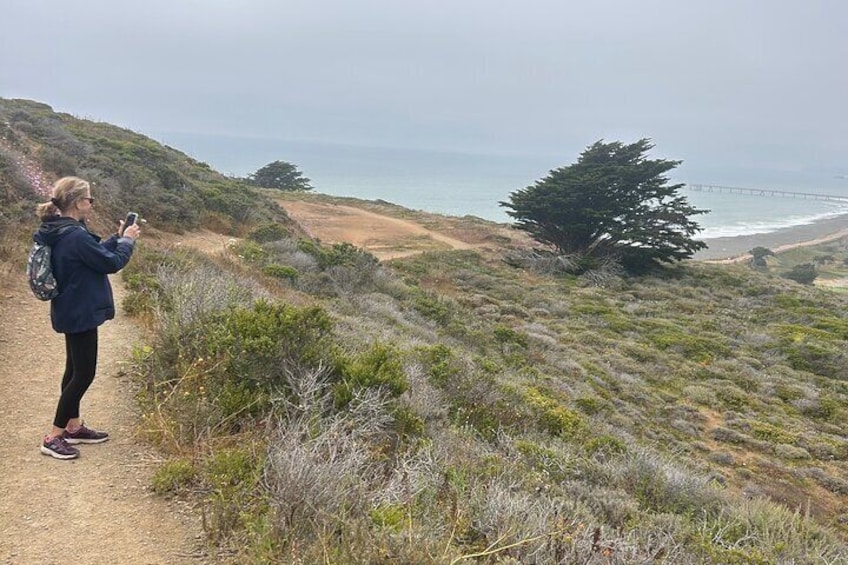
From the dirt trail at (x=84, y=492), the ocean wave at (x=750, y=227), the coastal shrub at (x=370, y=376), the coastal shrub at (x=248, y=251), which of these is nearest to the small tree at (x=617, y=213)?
the coastal shrub at (x=248, y=251)

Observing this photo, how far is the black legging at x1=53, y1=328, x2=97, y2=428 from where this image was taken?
354 centimetres

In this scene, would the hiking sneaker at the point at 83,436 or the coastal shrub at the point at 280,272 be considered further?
the coastal shrub at the point at 280,272

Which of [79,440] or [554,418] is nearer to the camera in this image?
[79,440]

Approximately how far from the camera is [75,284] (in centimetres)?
345

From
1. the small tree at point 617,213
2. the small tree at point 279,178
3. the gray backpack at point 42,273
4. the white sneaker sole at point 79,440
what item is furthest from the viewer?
the small tree at point 279,178

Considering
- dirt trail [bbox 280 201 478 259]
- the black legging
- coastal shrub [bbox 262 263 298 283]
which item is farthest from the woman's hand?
dirt trail [bbox 280 201 478 259]

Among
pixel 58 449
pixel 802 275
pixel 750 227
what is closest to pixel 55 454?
pixel 58 449

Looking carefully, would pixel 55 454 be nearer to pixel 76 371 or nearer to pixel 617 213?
pixel 76 371

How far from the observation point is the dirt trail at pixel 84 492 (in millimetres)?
2709

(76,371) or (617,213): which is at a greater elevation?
(617,213)

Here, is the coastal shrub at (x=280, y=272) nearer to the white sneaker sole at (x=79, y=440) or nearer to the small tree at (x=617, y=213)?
the white sneaker sole at (x=79, y=440)

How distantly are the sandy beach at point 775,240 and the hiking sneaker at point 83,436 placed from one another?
55.9m

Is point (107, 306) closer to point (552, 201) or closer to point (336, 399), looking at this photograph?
point (336, 399)

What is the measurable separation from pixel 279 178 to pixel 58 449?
45.5 m
